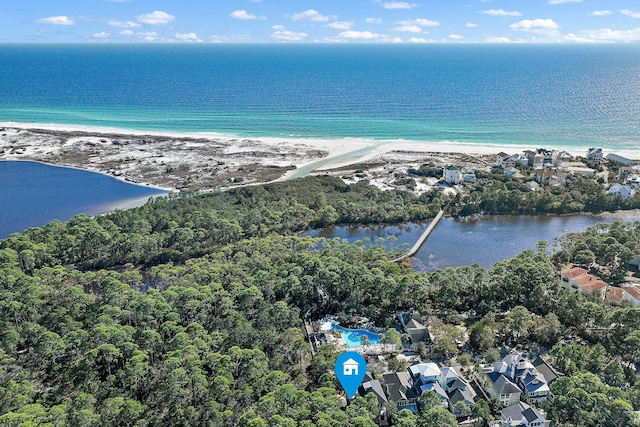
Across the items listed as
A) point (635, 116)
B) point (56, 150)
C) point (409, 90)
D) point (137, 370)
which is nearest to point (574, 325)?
point (137, 370)

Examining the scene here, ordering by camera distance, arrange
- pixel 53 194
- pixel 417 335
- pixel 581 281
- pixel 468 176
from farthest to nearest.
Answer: pixel 468 176
pixel 53 194
pixel 581 281
pixel 417 335

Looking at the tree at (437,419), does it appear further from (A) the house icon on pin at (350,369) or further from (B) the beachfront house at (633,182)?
(B) the beachfront house at (633,182)

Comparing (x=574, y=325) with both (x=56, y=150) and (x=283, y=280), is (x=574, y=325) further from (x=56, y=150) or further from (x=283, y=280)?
(x=56, y=150)

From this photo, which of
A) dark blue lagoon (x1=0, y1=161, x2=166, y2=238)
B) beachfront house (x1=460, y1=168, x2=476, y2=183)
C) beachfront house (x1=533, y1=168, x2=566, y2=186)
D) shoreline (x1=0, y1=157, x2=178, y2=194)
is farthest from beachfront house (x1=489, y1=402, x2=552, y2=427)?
shoreline (x1=0, y1=157, x2=178, y2=194)

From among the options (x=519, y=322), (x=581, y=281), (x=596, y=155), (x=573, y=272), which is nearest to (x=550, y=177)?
(x=596, y=155)

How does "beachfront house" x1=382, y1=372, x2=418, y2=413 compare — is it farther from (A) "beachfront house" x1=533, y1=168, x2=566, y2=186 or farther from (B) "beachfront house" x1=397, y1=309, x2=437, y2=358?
(A) "beachfront house" x1=533, y1=168, x2=566, y2=186

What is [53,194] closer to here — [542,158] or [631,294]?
[631,294]
